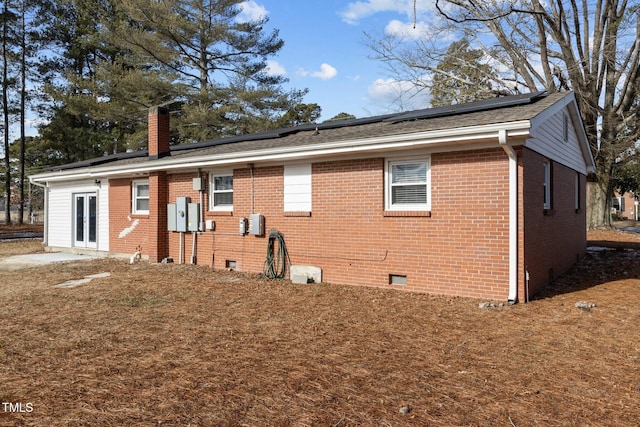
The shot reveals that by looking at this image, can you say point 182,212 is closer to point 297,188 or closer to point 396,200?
point 297,188

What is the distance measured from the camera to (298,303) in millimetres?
7098

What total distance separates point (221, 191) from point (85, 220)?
6652 millimetres

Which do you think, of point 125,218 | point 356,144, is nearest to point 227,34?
point 125,218

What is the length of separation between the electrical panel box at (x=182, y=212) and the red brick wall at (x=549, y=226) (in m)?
A: 8.16

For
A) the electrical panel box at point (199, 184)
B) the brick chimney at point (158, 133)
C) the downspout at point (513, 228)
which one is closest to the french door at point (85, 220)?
the brick chimney at point (158, 133)

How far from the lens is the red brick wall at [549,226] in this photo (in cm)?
724

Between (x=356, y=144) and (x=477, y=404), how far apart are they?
5.36 m

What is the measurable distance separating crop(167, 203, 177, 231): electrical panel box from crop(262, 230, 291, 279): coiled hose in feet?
11.0

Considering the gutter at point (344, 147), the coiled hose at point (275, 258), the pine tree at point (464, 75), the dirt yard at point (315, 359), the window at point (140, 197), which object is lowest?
the dirt yard at point (315, 359)

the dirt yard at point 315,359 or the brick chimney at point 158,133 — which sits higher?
the brick chimney at point 158,133

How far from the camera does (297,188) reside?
9.33 m

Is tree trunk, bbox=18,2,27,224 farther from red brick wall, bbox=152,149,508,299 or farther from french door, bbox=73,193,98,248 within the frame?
red brick wall, bbox=152,149,508,299

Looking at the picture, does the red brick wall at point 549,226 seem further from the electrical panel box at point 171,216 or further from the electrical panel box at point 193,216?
the electrical panel box at point 171,216

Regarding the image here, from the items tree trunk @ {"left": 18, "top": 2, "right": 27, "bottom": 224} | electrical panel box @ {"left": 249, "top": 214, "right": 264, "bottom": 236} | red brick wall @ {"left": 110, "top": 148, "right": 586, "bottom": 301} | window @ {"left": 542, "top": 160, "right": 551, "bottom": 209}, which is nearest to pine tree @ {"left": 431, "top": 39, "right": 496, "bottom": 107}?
red brick wall @ {"left": 110, "top": 148, "right": 586, "bottom": 301}
